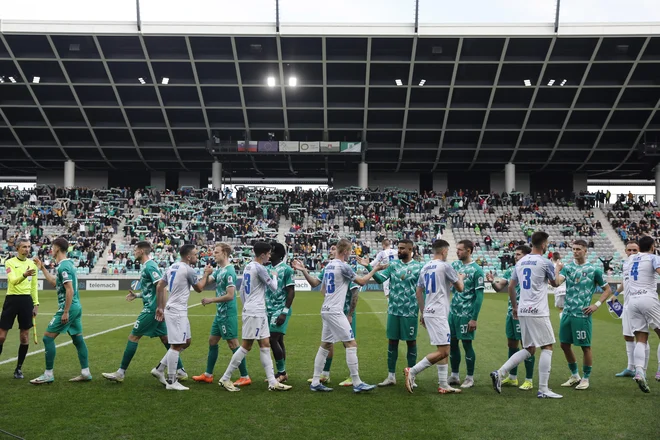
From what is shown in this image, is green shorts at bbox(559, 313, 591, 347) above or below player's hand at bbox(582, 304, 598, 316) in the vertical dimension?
below

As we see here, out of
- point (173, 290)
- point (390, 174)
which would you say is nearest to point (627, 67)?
point (390, 174)

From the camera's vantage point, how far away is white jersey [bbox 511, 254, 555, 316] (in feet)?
→ 27.8

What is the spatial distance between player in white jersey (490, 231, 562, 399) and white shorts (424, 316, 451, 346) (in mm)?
794

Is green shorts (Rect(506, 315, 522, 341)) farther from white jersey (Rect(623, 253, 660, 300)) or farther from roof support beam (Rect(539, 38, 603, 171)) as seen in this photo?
roof support beam (Rect(539, 38, 603, 171))

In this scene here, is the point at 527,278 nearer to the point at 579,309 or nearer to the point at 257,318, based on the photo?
the point at 579,309

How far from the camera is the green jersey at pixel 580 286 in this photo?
376 inches

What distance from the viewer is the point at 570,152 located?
53438 millimetres

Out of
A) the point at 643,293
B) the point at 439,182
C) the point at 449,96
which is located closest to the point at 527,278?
the point at 643,293

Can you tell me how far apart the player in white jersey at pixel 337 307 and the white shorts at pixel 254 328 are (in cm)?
82

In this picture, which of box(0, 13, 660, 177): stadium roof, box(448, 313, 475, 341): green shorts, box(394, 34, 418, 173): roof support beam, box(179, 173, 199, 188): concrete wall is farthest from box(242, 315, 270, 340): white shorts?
box(179, 173, 199, 188): concrete wall

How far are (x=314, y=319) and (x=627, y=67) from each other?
114 ft

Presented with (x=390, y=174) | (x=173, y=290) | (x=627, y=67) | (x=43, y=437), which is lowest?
(x=43, y=437)

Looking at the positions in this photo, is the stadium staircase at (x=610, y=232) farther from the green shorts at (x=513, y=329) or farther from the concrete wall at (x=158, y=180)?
the concrete wall at (x=158, y=180)

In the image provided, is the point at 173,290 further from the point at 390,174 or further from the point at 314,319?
the point at 390,174
